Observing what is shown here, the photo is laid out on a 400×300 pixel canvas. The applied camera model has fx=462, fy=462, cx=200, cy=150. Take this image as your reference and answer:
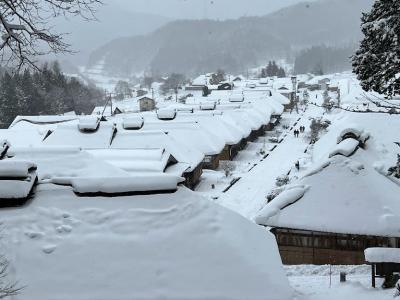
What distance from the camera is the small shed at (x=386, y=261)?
875cm

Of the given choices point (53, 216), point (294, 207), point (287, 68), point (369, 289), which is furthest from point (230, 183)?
point (287, 68)

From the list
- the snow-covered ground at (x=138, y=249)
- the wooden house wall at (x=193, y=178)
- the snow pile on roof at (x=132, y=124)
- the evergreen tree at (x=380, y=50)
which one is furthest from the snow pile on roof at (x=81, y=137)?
the snow-covered ground at (x=138, y=249)

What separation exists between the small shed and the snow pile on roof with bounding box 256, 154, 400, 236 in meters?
3.83

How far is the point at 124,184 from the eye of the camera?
22.1 feet

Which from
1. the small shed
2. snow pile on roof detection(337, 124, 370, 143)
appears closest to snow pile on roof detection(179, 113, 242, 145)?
snow pile on roof detection(337, 124, 370, 143)

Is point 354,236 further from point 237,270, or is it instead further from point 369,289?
Result: point 237,270

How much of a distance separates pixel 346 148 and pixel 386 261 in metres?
7.21

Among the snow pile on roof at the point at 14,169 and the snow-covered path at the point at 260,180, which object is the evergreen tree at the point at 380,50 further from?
the snow-covered path at the point at 260,180

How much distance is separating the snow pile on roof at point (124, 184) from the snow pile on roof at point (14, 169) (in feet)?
2.31

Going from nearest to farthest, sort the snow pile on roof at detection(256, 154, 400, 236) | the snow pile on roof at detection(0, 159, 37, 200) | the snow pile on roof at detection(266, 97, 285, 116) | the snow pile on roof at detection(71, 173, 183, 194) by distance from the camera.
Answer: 1. the snow pile on roof at detection(0, 159, 37, 200)
2. the snow pile on roof at detection(71, 173, 183, 194)
3. the snow pile on roof at detection(256, 154, 400, 236)
4. the snow pile on roof at detection(266, 97, 285, 116)

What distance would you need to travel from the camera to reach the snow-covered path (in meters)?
21.9

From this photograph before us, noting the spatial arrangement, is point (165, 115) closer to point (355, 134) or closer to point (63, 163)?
point (355, 134)

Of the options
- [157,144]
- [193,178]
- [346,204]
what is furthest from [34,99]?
[346,204]

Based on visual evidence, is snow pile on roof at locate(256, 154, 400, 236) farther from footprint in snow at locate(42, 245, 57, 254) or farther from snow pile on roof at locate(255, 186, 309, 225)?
footprint in snow at locate(42, 245, 57, 254)
